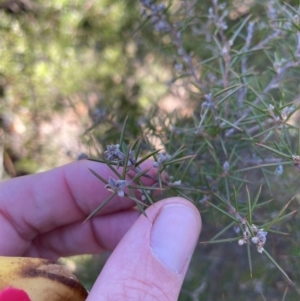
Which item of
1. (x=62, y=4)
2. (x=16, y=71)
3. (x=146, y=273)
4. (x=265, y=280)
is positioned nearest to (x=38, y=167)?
(x=16, y=71)

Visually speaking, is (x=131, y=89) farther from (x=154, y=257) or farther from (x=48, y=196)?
(x=154, y=257)

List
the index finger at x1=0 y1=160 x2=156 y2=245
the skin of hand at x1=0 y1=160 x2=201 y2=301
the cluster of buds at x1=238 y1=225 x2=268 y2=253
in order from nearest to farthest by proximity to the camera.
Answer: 1. the cluster of buds at x1=238 y1=225 x2=268 y2=253
2. the skin of hand at x1=0 y1=160 x2=201 y2=301
3. the index finger at x1=0 y1=160 x2=156 y2=245

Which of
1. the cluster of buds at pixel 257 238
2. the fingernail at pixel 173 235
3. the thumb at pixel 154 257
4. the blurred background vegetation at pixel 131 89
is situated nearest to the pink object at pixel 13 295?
the thumb at pixel 154 257

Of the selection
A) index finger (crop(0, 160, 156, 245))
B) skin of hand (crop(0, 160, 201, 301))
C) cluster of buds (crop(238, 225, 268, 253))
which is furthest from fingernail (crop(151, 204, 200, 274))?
index finger (crop(0, 160, 156, 245))

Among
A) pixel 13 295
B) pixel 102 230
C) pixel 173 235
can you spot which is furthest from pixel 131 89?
pixel 13 295

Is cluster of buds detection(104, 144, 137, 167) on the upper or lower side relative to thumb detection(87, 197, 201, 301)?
upper

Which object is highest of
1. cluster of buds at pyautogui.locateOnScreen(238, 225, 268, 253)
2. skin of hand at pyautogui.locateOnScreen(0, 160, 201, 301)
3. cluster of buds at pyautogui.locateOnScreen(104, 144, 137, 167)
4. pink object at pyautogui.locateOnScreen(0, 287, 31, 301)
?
cluster of buds at pyautogui.locateOnScreen(104, 144, 137, 167)

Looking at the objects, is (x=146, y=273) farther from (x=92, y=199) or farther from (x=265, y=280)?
(x=265, y=280)

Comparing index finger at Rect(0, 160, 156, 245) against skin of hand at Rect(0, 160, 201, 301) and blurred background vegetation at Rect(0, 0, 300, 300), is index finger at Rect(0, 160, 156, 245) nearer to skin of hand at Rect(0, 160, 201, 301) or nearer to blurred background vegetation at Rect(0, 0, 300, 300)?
skin of hand at Rect(0, 160, 201, 301)
